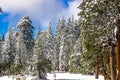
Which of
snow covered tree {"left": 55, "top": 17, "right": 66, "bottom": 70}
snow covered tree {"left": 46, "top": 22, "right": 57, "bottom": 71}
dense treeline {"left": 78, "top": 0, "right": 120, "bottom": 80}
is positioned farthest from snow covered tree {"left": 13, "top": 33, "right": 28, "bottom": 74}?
dense treeline {"left": 78, "top": 0, "right": 120, "bottom": 80}

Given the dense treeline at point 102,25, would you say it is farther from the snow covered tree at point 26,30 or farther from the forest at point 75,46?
the snow covered tree at point 26,30

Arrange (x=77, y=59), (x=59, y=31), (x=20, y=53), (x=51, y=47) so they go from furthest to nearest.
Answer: (x=59, y=31)
(x=51, y=47)
(x=20, y=53)
(x=77, y=59)

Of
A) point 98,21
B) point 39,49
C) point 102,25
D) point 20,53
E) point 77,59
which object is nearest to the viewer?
point 102,25

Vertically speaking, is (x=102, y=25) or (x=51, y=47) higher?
(x=51, y=47)

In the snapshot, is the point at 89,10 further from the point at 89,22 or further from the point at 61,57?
the point at 61,57

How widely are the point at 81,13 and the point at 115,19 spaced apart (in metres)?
5.45

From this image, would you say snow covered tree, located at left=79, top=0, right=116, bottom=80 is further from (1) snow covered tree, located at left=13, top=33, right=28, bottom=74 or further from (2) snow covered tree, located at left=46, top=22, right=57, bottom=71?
(2) snow covered tree, located at left=46, top=22, right=57, bottom=71

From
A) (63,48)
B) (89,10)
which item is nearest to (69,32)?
(63,48)

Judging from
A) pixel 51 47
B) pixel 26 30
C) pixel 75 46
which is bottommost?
pixel 75 46

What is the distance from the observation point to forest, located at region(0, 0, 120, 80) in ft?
81.3

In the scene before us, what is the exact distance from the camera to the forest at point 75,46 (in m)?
24.8

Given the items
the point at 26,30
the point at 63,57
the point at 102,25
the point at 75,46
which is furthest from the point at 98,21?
the point at 63,57

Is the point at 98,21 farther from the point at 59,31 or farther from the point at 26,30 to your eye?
the point at 59,31

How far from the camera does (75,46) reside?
71.4 meters
